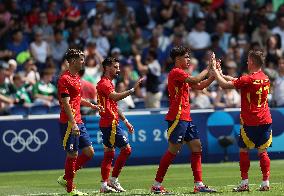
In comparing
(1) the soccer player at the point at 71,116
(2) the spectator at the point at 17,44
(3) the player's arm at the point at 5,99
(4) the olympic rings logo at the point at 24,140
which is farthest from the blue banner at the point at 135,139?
(1) the soccer player at the point at 71,116

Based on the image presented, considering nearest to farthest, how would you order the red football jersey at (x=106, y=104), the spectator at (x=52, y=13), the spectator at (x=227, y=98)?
the red football jersey at (x=106, y=104) → the spectator at (x=227, y=98) → the spectator at (x=52, y=13)

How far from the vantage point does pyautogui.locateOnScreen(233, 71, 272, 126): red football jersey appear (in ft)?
50.6

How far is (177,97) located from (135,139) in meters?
7.33

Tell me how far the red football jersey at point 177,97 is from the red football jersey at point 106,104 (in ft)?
4.48

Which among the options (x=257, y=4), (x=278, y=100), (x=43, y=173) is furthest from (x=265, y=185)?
(x=257, y=4)

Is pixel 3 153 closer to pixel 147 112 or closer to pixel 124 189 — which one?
pixel 147 112

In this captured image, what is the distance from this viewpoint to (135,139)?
22.8 m

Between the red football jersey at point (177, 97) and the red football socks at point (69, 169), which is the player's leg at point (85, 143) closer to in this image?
the red football socks at point (69, 169)

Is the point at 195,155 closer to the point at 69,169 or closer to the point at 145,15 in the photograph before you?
the point at 69,169

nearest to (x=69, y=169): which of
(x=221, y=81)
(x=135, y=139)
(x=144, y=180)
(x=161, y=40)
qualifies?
(x=221, y=81)

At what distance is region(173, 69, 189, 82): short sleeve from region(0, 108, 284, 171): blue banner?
7139 millimetres

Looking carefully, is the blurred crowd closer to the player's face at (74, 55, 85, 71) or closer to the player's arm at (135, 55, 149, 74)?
the player's arm at (135, 55, 149, 74)

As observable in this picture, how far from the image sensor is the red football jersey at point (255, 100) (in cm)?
1541

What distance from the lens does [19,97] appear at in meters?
24.2
